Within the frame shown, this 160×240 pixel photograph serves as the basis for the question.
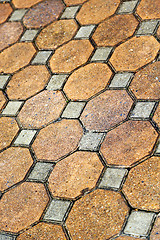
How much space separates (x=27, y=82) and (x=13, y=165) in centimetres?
83

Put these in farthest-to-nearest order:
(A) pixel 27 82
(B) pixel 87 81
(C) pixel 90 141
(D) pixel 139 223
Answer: (A) pixel 27 82
(B) pixel 87 81
(C) pixel 90 141
(D) pixel 139 223

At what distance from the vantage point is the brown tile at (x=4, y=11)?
3631mm

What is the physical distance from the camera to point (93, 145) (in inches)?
89.7

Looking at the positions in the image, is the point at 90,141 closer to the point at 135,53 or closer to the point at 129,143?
the point at 129,143

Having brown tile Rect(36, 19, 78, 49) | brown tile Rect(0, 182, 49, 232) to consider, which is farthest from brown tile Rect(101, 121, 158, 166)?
brown tile Rect(36, 19, 78, 49)

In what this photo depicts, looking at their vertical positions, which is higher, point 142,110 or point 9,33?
point 9,33

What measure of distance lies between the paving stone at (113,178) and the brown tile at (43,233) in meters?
0.37

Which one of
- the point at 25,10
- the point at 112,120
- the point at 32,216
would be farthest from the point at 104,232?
the point at 25,10

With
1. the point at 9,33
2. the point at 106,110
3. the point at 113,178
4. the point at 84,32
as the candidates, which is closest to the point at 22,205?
the point at 113,178

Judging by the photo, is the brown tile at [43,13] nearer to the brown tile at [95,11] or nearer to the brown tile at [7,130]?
the brown tile at [95,11]

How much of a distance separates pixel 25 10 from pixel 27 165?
198 centimetres

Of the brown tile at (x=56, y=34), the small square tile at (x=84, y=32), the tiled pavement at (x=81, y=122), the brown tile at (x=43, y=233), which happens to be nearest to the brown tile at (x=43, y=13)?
the tiled pavement at (x=81, y=122)

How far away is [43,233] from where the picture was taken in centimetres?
198

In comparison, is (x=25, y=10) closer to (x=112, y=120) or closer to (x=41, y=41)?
(x=41, y=41)
